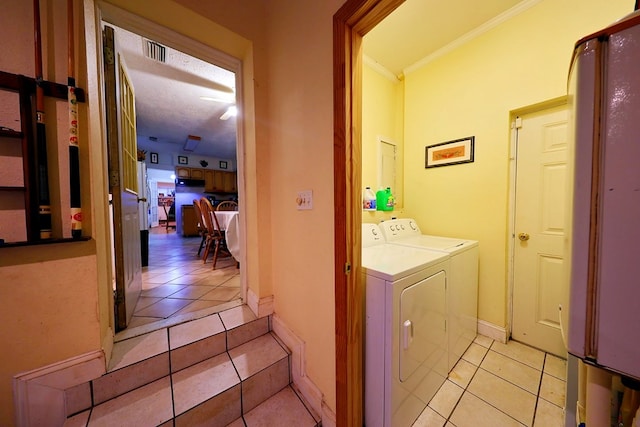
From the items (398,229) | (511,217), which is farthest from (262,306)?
(511,217)

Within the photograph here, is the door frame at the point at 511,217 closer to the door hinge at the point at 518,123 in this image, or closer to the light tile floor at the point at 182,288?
the door hinge at the point at 518,123

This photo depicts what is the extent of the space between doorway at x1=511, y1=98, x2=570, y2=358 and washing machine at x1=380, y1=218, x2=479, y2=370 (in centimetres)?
36

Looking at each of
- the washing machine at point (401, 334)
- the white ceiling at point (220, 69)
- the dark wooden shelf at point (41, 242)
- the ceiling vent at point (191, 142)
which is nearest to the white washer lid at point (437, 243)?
the washing machine at point (401, 334)

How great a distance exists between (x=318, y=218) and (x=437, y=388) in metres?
1.42

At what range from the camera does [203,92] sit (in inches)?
122

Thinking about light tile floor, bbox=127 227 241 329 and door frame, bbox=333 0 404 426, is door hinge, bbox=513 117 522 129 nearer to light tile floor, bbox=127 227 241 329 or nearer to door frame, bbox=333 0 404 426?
door frame, bbox=333 0 404 426

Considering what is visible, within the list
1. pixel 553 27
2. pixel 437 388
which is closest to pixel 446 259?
pixel 437 388

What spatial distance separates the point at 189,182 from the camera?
670 cm

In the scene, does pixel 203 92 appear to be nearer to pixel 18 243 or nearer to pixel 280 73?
pixel 280 73

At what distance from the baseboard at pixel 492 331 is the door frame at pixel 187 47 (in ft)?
7.31

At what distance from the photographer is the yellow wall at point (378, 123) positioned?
2.17 meters

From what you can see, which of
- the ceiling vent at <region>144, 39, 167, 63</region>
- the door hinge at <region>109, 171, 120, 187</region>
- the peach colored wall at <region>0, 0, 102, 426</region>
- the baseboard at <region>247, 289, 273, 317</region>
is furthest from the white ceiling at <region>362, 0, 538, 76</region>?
the baseboard at <region>247, 289, 273, 317</region>

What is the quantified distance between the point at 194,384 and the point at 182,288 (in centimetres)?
131

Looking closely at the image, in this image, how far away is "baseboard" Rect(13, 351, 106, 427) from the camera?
92 centimetres
